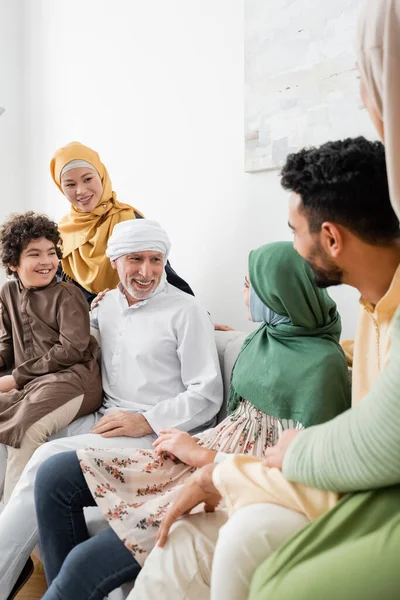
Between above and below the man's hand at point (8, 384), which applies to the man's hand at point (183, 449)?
above

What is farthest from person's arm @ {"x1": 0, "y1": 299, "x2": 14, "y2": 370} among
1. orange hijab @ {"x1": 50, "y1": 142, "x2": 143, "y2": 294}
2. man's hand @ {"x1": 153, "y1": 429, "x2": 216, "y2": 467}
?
man's hand @ {"x1": 153, "y1": 429, "x2": 216, "y2": 467}

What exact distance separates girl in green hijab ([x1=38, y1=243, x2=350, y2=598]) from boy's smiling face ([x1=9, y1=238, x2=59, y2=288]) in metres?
1.01

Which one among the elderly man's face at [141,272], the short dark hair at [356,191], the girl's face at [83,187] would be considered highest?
the girl's face at [83,187]

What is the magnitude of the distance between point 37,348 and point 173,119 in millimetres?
1551

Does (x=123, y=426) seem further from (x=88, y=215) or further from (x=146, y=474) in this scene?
(x=88, y=215)

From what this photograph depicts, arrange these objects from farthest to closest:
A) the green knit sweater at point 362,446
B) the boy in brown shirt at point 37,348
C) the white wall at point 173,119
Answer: the white wall at point 173,119
the boy in brown shirt at point 37,348
the green knit sweater at point 362,446

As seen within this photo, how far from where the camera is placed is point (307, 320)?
5.74ft

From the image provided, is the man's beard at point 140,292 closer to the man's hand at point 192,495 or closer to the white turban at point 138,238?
the white turban at point 138,238

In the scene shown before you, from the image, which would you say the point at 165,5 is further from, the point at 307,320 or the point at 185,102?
the point at 307,320

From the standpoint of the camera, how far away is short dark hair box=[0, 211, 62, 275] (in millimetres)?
2529

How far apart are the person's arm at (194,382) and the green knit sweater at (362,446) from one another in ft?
3.45

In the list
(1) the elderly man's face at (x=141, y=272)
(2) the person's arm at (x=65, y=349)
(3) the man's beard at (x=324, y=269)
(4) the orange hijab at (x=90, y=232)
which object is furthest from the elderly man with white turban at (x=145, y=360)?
(3) the man's beard at (x=324, y=269)

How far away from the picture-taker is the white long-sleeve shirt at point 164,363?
2195mm

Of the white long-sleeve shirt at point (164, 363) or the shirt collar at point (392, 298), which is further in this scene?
the white long-sleeve shirt at point (164, 363)
